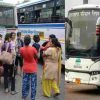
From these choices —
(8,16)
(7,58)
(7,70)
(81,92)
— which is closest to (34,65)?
(7,58)

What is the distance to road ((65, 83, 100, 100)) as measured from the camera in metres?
12.8

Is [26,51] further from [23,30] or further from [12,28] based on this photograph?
[23,30]

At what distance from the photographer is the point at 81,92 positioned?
14.0m

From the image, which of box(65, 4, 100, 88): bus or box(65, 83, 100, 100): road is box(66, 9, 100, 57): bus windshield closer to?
box(65, 4, 100, 88): bus

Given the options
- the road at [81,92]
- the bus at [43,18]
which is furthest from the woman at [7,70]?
the bus at [43,18]

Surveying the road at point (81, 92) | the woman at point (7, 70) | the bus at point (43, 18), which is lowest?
the road at point (81, 92)

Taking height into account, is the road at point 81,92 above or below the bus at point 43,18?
below

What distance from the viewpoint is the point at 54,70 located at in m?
11.3

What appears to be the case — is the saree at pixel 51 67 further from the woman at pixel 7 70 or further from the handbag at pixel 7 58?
the handbag at pixel 7 58

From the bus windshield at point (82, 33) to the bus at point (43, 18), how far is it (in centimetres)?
336

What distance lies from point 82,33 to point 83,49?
507mm

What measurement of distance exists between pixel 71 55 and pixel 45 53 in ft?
8.32

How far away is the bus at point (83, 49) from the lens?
42.6 ft

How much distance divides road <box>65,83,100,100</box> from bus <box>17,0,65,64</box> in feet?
7.48
